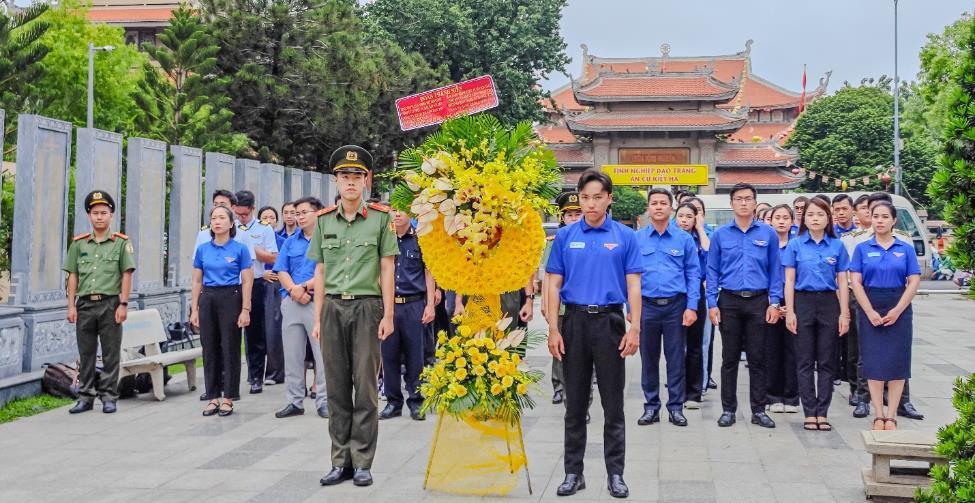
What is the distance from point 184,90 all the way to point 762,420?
55.3 ft

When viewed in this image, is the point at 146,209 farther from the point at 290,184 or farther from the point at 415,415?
the point at 415,415

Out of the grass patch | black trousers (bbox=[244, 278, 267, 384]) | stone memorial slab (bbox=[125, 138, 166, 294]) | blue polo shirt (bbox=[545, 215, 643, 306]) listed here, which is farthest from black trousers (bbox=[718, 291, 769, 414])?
stone memorial slab (bbox=[125, 138, 166, 294])

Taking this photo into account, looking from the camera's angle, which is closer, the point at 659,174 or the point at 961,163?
the point at 961,163

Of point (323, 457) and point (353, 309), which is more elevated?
point (353, 309)

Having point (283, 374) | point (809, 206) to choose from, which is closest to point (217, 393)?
point (283, 374)

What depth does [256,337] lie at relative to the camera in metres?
8.65

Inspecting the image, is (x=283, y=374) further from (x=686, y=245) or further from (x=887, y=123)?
(x=887, y=123)

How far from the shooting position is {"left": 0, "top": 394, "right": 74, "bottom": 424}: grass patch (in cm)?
716

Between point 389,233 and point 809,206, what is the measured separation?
11.0 ft

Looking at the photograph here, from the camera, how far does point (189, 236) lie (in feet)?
40.3

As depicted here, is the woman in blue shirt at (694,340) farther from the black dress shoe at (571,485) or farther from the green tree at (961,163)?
the green tree at (961,163)

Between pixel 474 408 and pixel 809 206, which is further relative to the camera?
pixel 809 206

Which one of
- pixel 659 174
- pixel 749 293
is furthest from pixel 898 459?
pixel 659 174

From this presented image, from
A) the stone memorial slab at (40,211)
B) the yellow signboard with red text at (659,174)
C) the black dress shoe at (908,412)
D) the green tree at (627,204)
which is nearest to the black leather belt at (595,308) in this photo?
the black dress shoe at (908,412)
